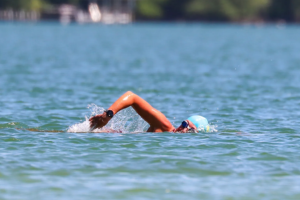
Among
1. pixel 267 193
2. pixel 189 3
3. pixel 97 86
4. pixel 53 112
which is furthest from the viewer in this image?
pixel 189 3

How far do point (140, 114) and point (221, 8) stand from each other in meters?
141

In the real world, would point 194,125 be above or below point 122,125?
above

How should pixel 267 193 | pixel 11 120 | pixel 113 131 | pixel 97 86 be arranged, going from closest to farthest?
pixel 267 193 < pixel 113 131 < pixel 11 120 < pixel 97 86

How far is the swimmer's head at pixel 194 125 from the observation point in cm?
1471

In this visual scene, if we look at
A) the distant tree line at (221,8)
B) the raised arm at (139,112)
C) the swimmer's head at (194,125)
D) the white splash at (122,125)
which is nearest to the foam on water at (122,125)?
the white splash at (122,125)

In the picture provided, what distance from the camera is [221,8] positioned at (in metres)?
153

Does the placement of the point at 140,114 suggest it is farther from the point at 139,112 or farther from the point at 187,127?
the point at 187,127

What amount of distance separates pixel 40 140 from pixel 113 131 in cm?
186

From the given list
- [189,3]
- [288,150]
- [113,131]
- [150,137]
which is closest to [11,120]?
[113,131]

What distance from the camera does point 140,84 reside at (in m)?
29.5

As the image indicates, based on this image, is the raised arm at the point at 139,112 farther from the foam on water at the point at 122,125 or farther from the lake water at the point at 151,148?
the foam on water at the point at 122,125

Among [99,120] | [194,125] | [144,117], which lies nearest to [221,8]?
[194,125]

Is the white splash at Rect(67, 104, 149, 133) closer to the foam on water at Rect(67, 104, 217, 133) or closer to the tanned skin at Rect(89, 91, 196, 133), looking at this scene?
the foam on water at Rect(67, 104, 217, 133)

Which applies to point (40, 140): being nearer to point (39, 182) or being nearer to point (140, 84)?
point (39, 182)
